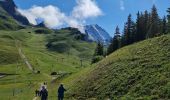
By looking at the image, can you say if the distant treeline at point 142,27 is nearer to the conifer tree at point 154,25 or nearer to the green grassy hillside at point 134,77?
the conifer tree at point 154,25

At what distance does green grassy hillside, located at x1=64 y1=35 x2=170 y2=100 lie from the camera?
172 feet

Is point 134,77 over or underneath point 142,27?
underneath

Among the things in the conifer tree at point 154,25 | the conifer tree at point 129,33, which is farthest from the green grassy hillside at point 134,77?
the conifer tree at point 129,33

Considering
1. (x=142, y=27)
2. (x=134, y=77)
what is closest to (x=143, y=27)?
(x=142, y=27)

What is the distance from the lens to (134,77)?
60.4m

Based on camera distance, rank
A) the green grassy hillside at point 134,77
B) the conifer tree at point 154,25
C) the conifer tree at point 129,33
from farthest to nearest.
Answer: the conifer tree at point 129,33 → the conifer tree at point 154,25 → the green grassy hillside at point 134,77

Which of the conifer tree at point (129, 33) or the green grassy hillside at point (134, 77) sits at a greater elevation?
the conifer tree at point (129, 33)

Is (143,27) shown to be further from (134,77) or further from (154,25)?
(134,77)

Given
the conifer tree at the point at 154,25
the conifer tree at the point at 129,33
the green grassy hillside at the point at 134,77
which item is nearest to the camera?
the green grassy hillside at the point at 134,77

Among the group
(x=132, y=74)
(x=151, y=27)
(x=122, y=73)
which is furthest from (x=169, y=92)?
(x=151, y=27)

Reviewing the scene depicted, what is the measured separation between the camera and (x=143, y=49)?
7738 centimetres

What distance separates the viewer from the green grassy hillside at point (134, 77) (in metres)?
52.5

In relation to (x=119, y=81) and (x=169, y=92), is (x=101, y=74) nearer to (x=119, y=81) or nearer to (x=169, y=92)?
(x=119, y=81)

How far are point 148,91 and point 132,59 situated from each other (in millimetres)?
21154
